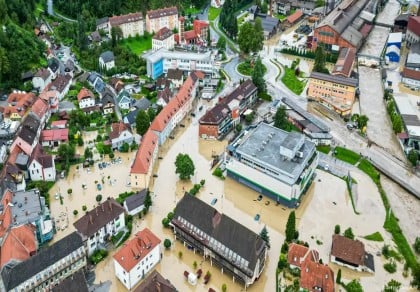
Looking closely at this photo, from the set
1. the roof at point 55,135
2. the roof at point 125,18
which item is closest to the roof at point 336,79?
the roof at point 55,135

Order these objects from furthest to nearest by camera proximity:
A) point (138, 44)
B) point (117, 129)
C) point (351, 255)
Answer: point (138, 44) → point (117, 129) → point (351, 255)

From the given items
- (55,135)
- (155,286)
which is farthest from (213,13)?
(155,286)

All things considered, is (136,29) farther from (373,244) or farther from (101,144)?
(373,244)

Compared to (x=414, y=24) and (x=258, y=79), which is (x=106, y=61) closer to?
(x=258, y=79)

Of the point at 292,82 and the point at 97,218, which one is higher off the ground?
the point at 97,218

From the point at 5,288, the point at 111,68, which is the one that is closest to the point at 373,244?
the point at 5,288

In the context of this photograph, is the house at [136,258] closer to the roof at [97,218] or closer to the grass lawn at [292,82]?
the roof at [97,218]
